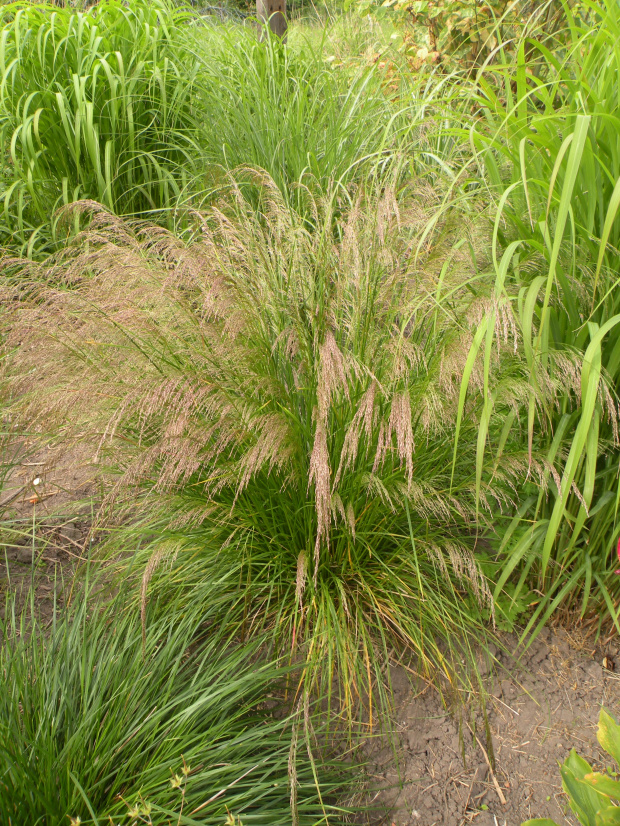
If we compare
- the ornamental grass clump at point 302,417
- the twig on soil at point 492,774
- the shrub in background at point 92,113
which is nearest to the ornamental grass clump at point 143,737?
the ornamental grass clump at point 302,417

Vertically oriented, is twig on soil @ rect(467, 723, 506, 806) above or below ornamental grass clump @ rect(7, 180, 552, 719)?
below

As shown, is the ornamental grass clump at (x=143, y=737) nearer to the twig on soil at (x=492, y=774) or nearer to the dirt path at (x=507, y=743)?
the dirt path at (x=507, y=743)

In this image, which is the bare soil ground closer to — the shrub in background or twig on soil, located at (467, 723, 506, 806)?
twig on soil, located at (467, 723, 506, 806)

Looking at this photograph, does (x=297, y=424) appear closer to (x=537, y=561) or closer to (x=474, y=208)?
(x=537, y=561)

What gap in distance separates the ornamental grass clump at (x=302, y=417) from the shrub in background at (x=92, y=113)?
1616 mm

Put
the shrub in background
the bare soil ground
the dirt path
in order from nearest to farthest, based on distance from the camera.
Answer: the dirt path, the bare soil ground, the shrub in background

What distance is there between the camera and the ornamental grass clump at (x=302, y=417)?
4.91 feet

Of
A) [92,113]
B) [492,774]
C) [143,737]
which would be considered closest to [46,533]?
[143,737]

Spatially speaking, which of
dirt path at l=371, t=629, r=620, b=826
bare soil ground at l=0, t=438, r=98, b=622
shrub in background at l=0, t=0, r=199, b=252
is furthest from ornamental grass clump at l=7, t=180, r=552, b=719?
shrub in background at l=0, t=0, r=199, b=252

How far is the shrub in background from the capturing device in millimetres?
3094

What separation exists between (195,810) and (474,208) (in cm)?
186

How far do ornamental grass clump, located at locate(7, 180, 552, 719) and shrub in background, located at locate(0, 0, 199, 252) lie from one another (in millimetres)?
1616

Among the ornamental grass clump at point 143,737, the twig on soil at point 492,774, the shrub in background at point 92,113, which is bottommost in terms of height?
the twig on soil at point 492,774

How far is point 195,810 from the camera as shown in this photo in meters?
1.15
